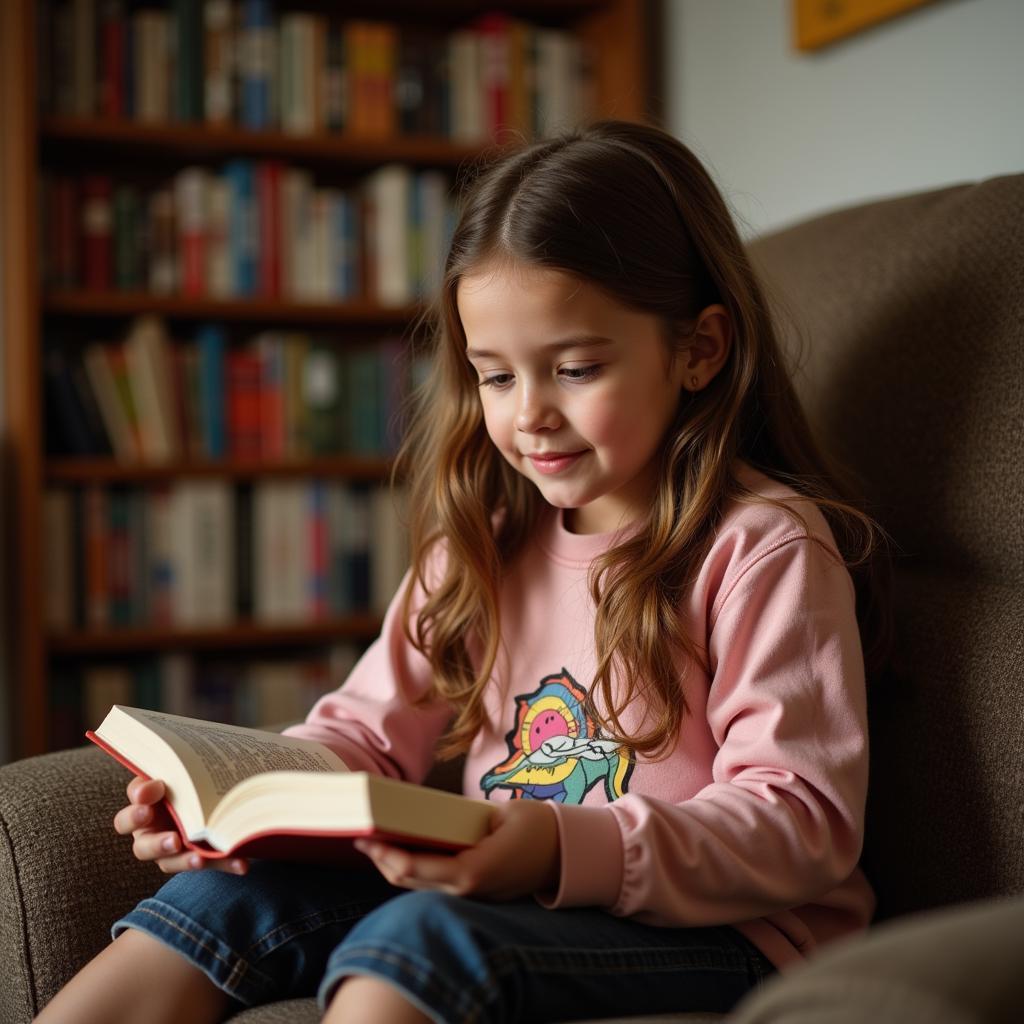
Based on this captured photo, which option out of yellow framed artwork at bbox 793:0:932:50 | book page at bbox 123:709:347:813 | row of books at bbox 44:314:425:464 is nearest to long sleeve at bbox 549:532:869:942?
book page at bbox 123:709:347:813

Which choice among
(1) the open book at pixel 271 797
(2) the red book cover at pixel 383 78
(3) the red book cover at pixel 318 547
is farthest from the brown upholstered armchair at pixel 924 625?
(2) the red book cover at pixel 383 78

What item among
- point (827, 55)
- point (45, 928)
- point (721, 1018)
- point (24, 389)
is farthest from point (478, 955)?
point (24, 389)

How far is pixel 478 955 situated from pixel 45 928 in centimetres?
41

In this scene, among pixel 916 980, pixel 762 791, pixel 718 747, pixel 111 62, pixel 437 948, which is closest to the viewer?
pixel 916 980

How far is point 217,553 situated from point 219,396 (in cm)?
28

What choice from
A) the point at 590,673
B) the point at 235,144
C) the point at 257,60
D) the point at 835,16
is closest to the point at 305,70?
the point at 257,60

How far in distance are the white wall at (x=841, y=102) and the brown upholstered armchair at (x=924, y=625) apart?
19cm

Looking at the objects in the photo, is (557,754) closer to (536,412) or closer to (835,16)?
(536,412)

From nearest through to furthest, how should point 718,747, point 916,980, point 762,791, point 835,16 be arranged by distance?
point 916,980, point 762,791, point 718,747, point 835,16

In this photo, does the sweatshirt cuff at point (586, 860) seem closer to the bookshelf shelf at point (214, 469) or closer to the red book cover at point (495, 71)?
the bookshelf shelf at point (214, 469)

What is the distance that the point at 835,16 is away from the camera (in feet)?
5.59

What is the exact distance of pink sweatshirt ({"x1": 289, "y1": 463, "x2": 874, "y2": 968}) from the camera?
33.6 inches

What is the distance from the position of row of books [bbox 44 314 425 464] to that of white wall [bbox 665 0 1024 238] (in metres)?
0.68

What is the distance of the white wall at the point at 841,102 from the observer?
4.77 feet
